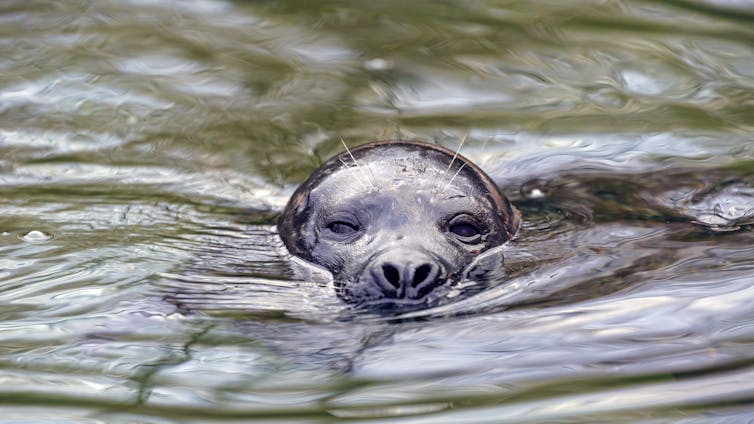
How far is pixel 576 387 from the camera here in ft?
13.2

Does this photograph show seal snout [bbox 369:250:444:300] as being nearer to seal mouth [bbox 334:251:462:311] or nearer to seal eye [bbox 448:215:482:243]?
seal mouth [bbox 334:251:462:311]

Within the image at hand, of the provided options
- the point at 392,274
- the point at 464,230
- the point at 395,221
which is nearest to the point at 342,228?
the point at 395,221

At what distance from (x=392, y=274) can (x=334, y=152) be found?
8.79ft

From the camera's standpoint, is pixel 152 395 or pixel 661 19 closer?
pixel 152 395

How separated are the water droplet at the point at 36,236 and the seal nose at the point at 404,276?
2.09 meters

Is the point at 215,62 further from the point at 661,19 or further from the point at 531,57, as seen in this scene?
the point at 661,19

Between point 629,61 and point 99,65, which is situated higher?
point 629,61

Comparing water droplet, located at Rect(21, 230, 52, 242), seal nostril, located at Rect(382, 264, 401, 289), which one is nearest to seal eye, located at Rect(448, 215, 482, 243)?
seal nostril, located at Rect(382, 264, 401, 289)

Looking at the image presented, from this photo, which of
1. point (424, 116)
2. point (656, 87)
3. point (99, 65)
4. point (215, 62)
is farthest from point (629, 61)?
point (99, 65)

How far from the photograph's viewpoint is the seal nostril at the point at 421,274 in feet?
15.6

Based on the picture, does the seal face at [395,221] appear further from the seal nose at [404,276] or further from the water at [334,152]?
the water at [334,152]

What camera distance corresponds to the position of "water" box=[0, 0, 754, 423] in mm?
4137

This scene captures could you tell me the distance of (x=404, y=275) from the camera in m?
4.74

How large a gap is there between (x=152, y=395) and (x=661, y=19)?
5.84 m
